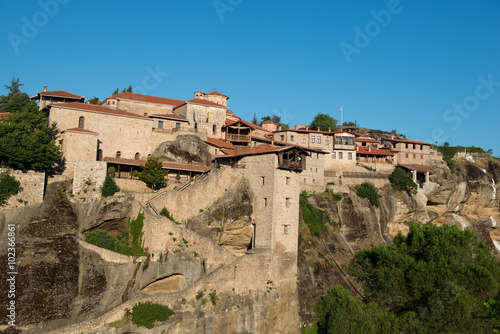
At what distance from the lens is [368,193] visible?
51594 mm

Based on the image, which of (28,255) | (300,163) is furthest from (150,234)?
(300,163)

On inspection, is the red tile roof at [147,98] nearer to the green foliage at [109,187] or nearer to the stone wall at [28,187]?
the green foliage at [109,187]

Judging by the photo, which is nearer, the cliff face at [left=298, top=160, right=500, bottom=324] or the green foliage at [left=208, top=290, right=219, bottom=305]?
the green foliage at [left=208, top=290, right=219, bottom=305]

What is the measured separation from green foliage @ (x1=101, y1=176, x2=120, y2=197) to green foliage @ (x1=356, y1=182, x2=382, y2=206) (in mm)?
27908

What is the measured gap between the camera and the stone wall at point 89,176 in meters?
37.0

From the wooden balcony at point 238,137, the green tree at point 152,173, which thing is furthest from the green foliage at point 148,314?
the wooden balcony at point 238,137

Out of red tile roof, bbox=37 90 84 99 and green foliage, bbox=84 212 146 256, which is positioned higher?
red tile roof, bbox=37 90 84 99

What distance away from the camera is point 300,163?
39312 millimetres

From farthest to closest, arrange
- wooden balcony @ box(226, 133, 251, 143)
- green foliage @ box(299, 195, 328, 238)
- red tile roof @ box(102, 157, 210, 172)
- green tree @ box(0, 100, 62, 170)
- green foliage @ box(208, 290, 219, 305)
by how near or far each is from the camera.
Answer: wooden balcony @ box(226, 133, 251, 143), green foliage @ box(299, 195, 328, 238), red tile roof @ box(102, 157, 210, 172), green tree @ box(0, 100, 62, 170), green foliage @ box(208, 290, 219, 305)

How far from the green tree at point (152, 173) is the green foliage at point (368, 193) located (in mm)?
23696

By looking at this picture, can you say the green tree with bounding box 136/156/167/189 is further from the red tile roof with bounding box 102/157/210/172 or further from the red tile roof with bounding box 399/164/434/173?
the red tile roof with bounding box 399/164/434/173

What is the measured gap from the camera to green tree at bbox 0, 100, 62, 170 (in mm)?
34625

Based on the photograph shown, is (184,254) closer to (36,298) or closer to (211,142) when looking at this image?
(36,298)

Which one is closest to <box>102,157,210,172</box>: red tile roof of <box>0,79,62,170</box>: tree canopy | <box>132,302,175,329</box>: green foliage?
<box>0,79,62,170</box>: tree canopy
